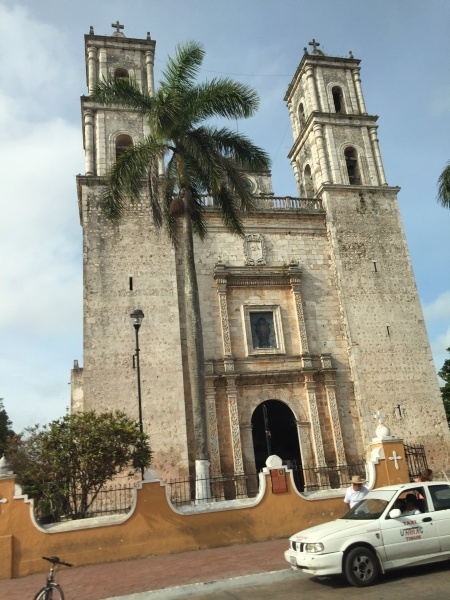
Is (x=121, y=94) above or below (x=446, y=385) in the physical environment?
above

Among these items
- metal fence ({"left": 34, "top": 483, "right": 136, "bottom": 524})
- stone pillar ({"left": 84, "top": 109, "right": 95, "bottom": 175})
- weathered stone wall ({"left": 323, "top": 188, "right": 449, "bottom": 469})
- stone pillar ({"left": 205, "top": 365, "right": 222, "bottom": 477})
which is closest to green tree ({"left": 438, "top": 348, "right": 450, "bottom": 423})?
weathered stone wall ({"left": 323, "top": 188, "right": 449, "bottom": 469})

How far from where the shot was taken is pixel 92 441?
1154 cm

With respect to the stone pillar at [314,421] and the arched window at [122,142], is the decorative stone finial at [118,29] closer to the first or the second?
the arched window at [122,142]

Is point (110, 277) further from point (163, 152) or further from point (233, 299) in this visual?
point (163, 152)

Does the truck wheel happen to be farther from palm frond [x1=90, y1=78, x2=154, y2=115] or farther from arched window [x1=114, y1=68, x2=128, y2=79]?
arched window [x1=114, y1=68, x2=128, y2=79]

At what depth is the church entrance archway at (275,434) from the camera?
18.2m

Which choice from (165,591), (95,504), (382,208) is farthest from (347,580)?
(382,208)

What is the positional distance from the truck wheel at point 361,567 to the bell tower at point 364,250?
11.8 m

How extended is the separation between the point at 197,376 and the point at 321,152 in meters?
13.4

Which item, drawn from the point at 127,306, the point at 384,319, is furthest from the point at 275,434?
the point at 127,306

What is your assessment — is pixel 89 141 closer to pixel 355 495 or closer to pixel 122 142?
pixel 122 142

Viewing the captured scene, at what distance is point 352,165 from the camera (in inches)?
918

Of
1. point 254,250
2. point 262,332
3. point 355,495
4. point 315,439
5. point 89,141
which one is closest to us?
point 355,495

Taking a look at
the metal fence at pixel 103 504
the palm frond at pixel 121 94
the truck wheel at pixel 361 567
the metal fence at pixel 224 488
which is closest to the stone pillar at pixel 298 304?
the metal fence at pixel 224 488
